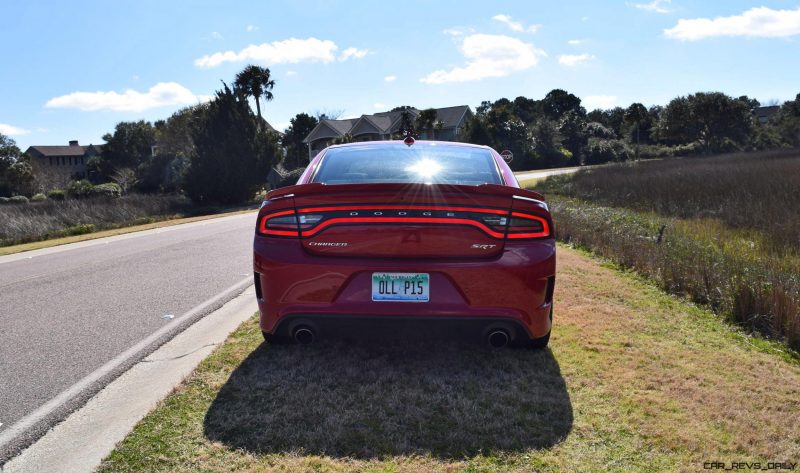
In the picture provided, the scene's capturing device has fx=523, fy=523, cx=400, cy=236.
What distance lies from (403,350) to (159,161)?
58572 mm

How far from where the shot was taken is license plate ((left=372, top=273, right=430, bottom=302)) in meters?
3.30

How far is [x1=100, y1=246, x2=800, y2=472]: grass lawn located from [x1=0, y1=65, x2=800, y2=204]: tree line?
3210cm

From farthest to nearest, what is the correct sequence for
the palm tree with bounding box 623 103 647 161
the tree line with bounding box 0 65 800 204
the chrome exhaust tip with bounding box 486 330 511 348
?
the palm tree with bounding box 623 103 647 161
the tree line with bounding box 0 65 800 204
the chrome exhaust tip with bounding box 486 330 511 348

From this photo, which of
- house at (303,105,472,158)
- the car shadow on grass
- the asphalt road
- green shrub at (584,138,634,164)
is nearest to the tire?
the car shadow on grass

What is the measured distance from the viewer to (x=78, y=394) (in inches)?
138

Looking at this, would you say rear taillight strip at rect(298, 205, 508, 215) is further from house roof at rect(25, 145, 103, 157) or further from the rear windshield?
house roof at rect(25, 145, 103, 157)

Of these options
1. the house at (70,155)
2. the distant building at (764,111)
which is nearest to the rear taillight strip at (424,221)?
the house at (70,155)

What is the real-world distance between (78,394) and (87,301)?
9.83ft

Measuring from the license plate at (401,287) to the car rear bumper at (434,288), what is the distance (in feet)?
0.11

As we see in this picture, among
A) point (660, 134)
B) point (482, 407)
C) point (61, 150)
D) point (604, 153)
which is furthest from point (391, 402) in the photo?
point (61, 150)

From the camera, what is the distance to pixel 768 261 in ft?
21.2

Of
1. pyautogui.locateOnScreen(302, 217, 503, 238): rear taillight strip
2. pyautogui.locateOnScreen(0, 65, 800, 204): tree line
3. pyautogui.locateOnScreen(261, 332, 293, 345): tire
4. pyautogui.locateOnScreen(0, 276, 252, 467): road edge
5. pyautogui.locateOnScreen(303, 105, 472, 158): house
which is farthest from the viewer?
pyautogui.locateOnScreen(303, 105, 472, 158): house

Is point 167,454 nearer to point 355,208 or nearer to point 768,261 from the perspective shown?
point 355,208

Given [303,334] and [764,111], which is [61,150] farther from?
[764,111]
